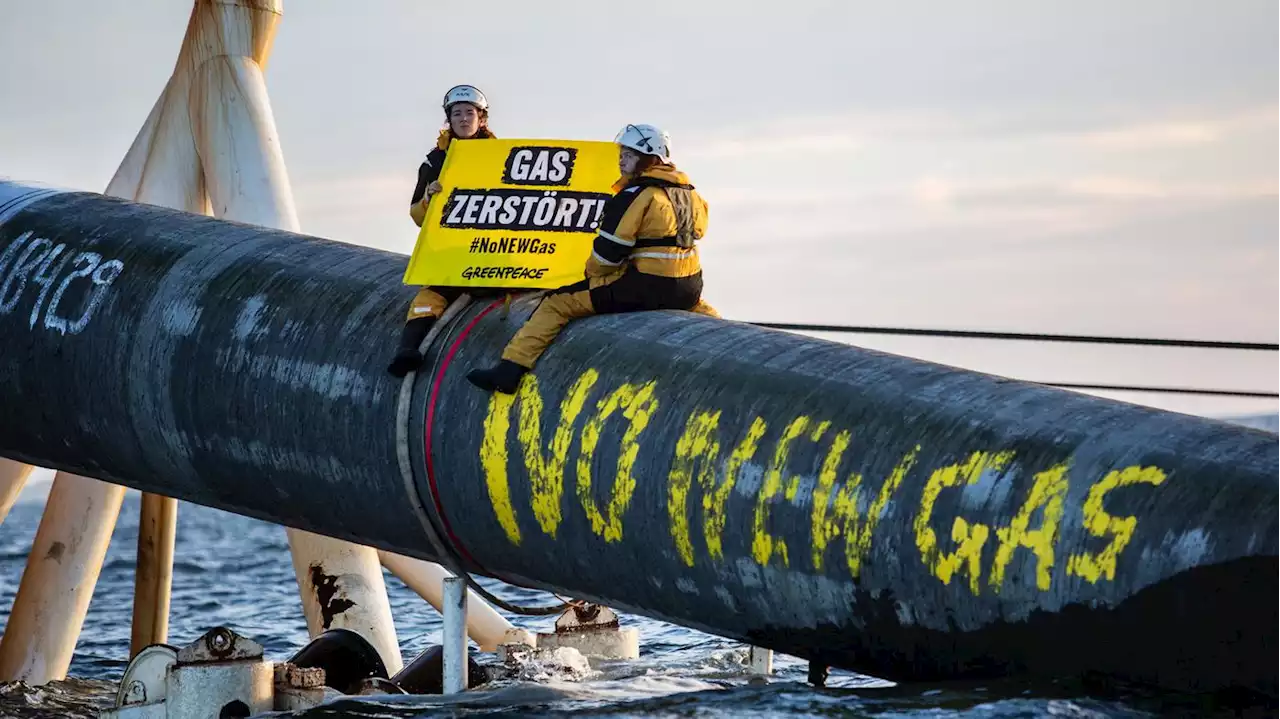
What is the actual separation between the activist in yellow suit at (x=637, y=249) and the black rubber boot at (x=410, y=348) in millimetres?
408

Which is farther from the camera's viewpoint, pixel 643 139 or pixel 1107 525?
pixel 643 139

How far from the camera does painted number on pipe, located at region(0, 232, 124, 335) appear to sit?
10934mm

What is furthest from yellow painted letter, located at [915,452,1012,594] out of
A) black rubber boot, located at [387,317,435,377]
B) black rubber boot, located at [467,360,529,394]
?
black rubber boot, located at [387,317,435,377]

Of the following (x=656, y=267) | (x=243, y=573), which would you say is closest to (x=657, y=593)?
(x=656, y=267)

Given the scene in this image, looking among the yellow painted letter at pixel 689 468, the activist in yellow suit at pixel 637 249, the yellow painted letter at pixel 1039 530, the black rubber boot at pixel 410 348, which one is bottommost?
the yellow painted letter at pixel 1039 530

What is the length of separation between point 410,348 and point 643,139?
162 centimetres

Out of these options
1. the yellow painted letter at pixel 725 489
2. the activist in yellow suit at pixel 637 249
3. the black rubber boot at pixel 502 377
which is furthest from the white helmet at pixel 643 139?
the yellow painted letter at pixel 725 489

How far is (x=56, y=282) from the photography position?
36.5 ft

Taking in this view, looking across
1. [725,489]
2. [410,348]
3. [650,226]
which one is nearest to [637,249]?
[650,226]

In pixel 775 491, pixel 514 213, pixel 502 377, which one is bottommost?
pixel 775 491

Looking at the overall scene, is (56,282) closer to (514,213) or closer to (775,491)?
(514,213)

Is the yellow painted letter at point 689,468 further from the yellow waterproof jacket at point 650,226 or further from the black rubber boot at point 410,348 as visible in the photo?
the black rubber boot at point 410,348

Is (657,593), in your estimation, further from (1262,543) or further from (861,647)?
Answer: (1262,543)

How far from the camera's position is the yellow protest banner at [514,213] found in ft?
32.9
